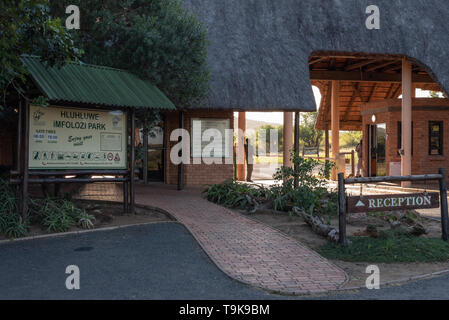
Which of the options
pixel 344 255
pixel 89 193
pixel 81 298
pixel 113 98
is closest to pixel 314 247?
pixel 344 255

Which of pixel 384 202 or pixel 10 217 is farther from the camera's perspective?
pixel 10 217

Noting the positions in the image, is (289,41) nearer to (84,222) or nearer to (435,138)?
(435,138)

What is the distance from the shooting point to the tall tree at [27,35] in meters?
6.28

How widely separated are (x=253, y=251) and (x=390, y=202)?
2.39 meters

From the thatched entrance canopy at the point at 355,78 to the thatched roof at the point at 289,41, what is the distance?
66 cm

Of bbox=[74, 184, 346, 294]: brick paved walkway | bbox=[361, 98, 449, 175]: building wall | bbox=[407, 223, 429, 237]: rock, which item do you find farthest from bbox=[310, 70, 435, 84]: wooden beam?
bbox=[407, 223, 429, 237]: rock

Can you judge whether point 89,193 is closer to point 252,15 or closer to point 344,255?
point 344,255

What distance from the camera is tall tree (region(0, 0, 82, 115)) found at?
247 inches

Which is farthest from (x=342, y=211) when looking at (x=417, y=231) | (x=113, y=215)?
(x=113, y=215)

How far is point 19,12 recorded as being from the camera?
6348 mm

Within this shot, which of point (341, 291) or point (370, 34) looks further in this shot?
point (370, 34)

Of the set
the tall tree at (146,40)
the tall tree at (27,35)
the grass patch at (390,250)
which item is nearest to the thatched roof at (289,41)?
the tall tree at (146,40)

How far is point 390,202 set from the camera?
726cm

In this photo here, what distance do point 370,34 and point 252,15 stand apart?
13.9 feet
